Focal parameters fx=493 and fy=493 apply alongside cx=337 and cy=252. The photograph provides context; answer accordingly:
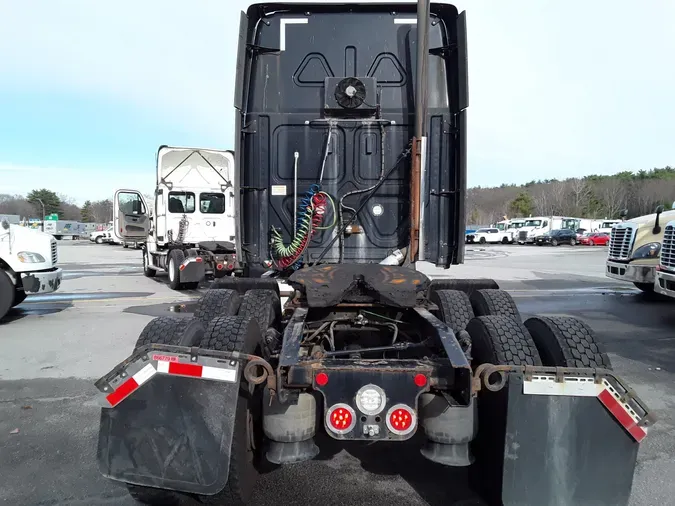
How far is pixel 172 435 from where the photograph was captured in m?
2.37

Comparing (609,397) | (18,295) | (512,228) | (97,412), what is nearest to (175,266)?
(18,295)

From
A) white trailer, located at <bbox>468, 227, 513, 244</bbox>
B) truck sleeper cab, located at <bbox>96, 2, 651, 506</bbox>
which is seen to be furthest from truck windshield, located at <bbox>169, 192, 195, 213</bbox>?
white trailer, located at <bbox>468, 227, 513, 244</bbox>

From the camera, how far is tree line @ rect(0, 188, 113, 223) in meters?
84.7

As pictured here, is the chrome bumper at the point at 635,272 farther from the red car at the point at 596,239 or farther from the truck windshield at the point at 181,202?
the red car at the point at 596,239

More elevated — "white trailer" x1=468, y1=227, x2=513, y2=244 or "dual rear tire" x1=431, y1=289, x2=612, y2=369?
"dual rear tire" x1=431, y1=289, x2=612, y2=369

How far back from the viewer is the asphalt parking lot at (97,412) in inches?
120

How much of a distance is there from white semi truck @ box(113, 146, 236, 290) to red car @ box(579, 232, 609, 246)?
3942 centimetres

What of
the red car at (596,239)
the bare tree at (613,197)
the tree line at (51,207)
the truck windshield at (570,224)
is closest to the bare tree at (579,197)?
the bare tree at (613,197)

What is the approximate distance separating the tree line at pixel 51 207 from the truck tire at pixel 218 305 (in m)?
78.9

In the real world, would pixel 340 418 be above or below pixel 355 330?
below

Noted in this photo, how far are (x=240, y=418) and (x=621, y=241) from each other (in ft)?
33.7

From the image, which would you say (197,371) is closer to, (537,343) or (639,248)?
(537,343)

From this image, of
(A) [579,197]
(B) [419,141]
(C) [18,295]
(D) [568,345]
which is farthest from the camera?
(A) [579,197]

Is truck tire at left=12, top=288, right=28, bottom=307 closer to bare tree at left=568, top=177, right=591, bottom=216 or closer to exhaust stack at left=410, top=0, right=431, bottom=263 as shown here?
exhaust stack at left=410, top=0, right=431, bottom=263
